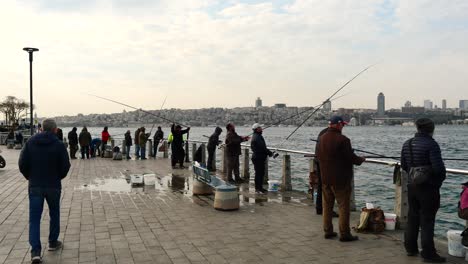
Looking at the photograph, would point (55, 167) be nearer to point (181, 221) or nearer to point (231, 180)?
point (181, 221)

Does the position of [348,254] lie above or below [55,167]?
below

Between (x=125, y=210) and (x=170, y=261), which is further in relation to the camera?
(x=125, y=210)

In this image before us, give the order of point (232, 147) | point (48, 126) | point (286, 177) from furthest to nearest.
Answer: point (232, 147) < point (286, 177) < point (48, 126)

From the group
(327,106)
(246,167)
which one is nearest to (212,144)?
(246,167)

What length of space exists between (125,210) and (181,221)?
152 cm

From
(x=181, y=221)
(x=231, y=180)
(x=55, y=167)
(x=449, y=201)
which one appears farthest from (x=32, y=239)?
(x=449, y=201)

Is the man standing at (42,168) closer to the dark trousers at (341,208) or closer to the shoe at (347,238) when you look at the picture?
the dark trousers at (341,208)

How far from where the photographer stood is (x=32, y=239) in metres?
5.45

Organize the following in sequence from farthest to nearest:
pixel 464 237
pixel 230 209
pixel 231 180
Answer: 1. pixel 231 180
2. pixel 230 209
3. pixel 464 237

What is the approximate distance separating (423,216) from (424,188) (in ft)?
1.23

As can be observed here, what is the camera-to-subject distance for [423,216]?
558cm

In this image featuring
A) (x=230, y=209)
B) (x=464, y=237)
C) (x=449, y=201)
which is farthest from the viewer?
(x=449, y=201)

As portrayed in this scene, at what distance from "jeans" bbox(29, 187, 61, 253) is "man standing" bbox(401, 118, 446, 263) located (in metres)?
4.60

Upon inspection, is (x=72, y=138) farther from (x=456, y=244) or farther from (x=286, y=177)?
(x=456, y=244)
